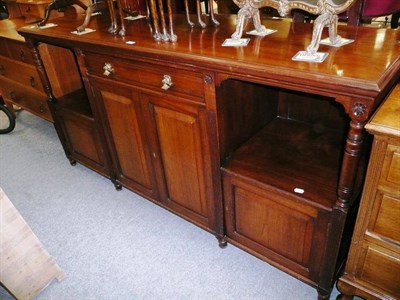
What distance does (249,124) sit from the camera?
1470 millimetres

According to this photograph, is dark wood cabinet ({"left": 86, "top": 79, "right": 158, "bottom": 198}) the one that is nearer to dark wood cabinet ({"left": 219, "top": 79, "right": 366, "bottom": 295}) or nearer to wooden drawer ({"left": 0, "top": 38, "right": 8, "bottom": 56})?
dark wood cabinet ({"left": 219, "top": 79, "right": 366, "bottom": 295})

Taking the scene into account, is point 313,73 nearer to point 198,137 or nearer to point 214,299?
point 198,137

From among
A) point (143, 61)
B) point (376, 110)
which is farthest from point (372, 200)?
point (143, 61)

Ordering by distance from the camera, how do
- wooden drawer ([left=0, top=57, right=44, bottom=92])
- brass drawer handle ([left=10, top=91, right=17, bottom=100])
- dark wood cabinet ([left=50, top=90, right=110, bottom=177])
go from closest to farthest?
dark wood cabinet ([left=50, top=90, right=110, bottom=177])
wooden drawer ([left=0, top=57, right=44, bottom=92])
brass drawer handle ([left=10, top=91, right=17, bottom=100])

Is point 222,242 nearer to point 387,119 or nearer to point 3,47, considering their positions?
point 387,119

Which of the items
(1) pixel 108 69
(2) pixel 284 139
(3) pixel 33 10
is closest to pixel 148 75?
(1) pixel 108 69

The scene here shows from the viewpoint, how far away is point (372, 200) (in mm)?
987

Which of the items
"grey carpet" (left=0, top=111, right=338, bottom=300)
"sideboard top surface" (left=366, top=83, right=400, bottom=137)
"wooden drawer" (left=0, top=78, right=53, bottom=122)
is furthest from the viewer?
"wooden drawer" (left=0, top=78, right=53, bottom=122)

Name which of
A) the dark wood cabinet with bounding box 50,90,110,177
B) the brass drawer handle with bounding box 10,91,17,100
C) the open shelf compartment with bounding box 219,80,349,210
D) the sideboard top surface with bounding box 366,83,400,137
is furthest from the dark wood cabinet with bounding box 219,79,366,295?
the brass drawer handle with bounding box 10,91,17,100

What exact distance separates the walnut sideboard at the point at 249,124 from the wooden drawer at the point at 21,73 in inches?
21.5

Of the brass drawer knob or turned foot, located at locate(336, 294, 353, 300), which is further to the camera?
the brass drawer knob

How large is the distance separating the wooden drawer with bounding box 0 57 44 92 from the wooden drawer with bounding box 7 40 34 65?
42 mm

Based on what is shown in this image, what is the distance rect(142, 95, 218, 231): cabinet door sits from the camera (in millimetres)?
1324

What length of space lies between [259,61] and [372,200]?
21.5 inches
